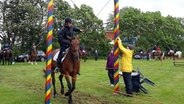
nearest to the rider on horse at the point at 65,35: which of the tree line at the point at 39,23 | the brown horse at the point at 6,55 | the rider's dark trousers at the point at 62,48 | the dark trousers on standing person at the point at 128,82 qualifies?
the rider's dark trousers at the point at 62,48

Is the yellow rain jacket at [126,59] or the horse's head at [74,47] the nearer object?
the horse's head at [74,47]

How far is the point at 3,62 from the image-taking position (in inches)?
1729

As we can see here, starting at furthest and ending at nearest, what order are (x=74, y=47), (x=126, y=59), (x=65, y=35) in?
(x=126, y=59) < (x=65, y=35) < (x=74, y=47)

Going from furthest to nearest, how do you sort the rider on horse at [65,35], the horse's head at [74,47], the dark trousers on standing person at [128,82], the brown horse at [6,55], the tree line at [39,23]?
the tree line at [39,23], the brown horse at [6,55], the dark trousers on standing person at [128,82], the rider on horse at [65,35], the horse's head at [74,47]

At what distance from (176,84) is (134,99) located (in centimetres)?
672

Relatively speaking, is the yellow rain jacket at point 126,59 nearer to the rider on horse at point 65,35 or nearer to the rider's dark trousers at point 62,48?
the rider on horse at point 65,35

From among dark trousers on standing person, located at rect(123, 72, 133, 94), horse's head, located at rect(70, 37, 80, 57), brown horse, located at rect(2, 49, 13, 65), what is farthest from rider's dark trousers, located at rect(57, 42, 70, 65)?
brown horse, located at rect(2, 49, 13, 65)

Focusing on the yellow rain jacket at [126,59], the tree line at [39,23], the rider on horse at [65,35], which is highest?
the tree line at [39,23]

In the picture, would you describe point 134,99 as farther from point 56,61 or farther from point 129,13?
point 129,13

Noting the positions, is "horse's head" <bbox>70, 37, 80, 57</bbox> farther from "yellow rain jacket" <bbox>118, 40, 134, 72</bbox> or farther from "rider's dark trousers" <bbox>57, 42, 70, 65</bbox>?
"yellow rain jacket" <bbox>118, 40, 134, 72</bbox>

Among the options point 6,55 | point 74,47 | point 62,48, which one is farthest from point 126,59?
point 6,55

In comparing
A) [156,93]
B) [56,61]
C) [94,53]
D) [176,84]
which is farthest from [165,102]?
[94,53]

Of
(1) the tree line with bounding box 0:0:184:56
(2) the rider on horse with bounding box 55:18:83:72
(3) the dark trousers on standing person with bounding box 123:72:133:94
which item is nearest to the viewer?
(2) the rider on horse with bounding box 55:18:83:72

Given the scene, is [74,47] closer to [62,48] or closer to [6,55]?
[62,48]
